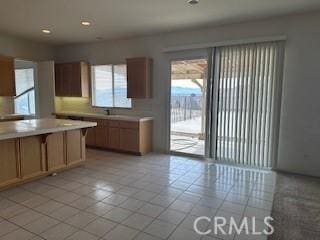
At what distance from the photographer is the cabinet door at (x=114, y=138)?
5707mm

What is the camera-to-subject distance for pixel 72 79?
652 centimetres

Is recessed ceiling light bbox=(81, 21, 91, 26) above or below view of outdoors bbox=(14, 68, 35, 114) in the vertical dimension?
above

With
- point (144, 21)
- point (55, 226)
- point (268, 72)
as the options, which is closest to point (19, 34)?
point (144, 21)

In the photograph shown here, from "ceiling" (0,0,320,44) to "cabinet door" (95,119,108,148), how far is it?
7.00 ft

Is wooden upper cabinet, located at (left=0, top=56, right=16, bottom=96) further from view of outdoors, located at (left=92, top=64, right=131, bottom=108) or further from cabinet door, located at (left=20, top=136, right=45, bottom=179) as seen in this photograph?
cabinet door, located at (left=20, top=136, right=45, bottom=179)

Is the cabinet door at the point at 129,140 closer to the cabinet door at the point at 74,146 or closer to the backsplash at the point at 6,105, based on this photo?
the cabinet door at the point at 74,146

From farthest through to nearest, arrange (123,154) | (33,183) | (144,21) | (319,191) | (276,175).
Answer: (123,154) < (144,21) < (276,175) < (33,183) < (319,191)

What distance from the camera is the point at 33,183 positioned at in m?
3.79

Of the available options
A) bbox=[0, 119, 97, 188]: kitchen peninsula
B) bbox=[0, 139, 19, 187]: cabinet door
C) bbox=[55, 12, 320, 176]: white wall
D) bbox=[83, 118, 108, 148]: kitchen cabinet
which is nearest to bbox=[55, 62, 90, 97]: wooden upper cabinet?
bbox=[83, 118, 108, 148]: kitchen cabinet

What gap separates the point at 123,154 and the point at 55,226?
307cm

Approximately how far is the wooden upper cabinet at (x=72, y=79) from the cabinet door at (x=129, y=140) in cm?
182

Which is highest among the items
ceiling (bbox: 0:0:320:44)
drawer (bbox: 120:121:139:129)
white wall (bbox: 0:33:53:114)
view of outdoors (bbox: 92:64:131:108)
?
ceiling (bbox: 0:0:320:44)

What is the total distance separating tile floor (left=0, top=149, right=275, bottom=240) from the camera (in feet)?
8.25

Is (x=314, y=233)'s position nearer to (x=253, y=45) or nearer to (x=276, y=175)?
(x=276, y=175)
